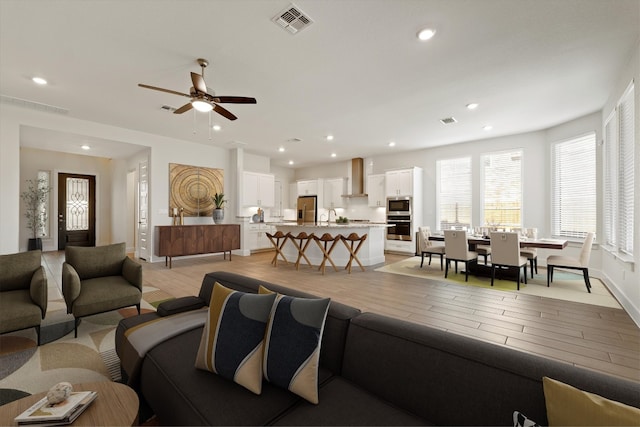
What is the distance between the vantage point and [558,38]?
2.84 metres

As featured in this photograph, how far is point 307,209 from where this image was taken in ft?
33.3

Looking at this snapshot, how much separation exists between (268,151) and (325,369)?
7.34m

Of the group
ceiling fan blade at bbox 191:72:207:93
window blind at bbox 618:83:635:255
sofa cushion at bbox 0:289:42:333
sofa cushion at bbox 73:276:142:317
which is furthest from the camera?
window blind at bbox 618:83:635:255

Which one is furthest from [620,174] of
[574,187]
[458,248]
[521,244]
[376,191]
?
[376,191]

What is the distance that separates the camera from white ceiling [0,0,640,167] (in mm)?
2490

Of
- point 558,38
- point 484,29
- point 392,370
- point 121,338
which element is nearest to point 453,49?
point 484,29

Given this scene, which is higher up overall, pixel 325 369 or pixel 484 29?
pixel 484 29

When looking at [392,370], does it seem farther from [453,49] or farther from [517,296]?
[517,296]

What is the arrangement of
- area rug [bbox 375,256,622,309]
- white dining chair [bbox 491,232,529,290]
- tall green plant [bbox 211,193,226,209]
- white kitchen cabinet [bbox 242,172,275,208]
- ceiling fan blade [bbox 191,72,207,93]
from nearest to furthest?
ceiling fan blade [bbox 191,72,207,93]
area rug [bbox 375,256,622,309]
white dining chair [bbox 491,232,529,290]
tall green plant [bbox 211,193,226,209]
white kitchen cabinet [bbox 242,172,275,208]

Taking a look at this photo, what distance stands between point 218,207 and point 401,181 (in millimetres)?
5099

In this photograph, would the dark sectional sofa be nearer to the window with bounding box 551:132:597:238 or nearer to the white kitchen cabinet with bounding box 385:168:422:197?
the window with bounding box 551:132:597:238

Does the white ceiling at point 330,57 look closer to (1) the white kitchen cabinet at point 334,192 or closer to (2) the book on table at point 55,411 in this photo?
(2) the book on table at point 55,411

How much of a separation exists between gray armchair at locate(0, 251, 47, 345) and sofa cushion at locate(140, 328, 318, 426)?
1.77 m

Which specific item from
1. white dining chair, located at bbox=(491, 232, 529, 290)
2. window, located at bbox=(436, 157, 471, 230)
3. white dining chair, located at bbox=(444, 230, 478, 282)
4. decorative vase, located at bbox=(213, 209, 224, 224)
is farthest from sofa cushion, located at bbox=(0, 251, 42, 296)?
window, located at bbox=(436, 157, 471, 230)
